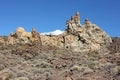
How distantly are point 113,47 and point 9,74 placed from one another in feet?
108

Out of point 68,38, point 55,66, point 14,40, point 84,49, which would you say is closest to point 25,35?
point 14,40

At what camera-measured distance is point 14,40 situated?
155 ft

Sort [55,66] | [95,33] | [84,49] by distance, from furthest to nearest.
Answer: [95,33] → [84,49] → [55,66]

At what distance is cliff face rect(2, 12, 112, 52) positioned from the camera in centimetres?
4681

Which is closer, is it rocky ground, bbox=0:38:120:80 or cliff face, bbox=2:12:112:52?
rocky ground, bbox=0:38:120:80

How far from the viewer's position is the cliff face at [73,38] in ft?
154

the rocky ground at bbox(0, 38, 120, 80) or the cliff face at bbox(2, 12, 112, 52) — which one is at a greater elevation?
the cliff face at bbox(2, 12, 112, 52)

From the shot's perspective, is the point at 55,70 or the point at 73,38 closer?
the point at 55,70

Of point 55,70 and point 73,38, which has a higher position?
point 73,38

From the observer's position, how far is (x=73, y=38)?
47812 millimetres

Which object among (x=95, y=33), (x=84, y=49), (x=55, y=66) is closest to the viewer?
(x=55, y=66)

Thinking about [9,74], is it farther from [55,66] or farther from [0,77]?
[55,66]

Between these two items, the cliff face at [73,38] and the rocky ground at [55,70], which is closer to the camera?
the rocky ground at [55,70]

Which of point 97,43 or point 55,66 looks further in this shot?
point 97,43
